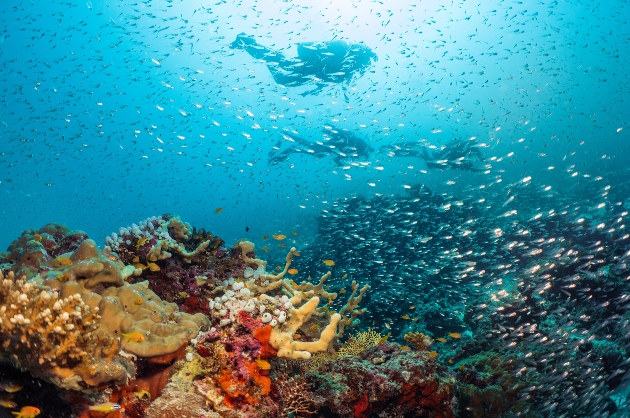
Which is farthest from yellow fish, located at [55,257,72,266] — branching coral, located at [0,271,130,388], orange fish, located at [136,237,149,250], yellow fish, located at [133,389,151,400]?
yellow fish, located at [133,389,151,400]

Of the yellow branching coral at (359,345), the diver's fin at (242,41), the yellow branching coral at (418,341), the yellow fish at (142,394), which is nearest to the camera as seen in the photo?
the yellow fish at (142,394)

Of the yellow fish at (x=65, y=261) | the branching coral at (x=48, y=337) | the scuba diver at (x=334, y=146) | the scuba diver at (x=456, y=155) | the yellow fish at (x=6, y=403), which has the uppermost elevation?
the scuba diver at (x=334, y=146)

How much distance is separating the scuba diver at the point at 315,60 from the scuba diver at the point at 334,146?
5300mm

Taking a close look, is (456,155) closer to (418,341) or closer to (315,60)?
(315,60)

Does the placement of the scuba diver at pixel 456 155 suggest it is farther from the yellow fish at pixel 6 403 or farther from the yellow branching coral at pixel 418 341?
the yellow fish at pixel 6 403

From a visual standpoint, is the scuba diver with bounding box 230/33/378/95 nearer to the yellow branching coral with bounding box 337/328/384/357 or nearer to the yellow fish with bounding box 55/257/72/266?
the yellow branching coral with bounding box 337/328/384/357

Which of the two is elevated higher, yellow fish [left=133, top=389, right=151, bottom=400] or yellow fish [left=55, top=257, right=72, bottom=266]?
yellow fish [left=55, top=257, right=72, bottom=266]

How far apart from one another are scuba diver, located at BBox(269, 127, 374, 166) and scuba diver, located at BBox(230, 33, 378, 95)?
530cm

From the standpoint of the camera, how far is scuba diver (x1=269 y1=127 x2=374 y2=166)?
3378cm

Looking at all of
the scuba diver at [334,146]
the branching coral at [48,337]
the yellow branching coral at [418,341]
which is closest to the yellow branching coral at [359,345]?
the yellow branching coral at [418,341]

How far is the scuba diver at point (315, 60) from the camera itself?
26.8 metres

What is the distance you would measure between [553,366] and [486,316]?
12.7 feet

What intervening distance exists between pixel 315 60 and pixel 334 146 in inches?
367

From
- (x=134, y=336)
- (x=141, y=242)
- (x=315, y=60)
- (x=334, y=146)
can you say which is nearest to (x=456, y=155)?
(x=334, y=146)
